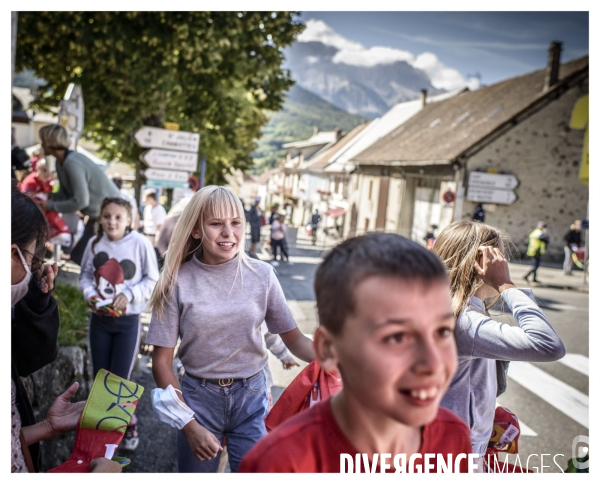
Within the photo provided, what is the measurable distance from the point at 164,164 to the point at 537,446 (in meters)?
8.01

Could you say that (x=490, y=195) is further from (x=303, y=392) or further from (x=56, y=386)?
(x=303, y=392)

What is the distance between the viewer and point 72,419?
79.2 inches

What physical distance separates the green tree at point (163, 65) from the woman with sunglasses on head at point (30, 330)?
9.17m

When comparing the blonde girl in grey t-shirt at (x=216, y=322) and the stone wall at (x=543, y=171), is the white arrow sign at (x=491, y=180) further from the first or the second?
the blonde girl in grey t-shirt at (x=216, y=322)

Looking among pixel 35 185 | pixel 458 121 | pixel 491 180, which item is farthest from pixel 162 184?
pixel 458 121

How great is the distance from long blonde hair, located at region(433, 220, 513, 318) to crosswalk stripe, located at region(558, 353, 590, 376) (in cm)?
584

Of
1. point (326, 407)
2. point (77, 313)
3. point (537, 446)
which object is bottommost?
point (537, 446)

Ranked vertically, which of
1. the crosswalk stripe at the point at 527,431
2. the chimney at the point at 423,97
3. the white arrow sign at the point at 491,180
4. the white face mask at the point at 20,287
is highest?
the chimney at the point at 423,97

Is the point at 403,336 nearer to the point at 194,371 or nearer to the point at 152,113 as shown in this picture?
the point at 194,371

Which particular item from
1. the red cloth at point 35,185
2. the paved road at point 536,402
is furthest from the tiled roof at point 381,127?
the red cloth at point 35,185

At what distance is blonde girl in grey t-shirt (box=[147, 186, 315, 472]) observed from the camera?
2258 mm

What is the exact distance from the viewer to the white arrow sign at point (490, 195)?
22.9 metres

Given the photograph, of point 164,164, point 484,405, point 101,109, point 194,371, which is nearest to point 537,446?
point 484,405
